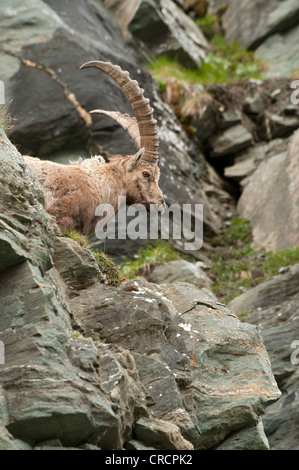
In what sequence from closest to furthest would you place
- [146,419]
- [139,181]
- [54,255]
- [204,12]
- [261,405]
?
[146,419] < [261,405] < [54,255] < [139,181] < [204,12]

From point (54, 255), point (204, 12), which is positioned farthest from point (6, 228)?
point (204, 12)

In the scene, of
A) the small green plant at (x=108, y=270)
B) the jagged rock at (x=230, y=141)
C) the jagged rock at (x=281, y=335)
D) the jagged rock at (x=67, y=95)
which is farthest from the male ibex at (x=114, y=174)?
the jagged rock at (x=230, y=141)

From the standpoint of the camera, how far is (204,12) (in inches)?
1040

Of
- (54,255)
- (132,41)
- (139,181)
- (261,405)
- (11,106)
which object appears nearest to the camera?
(261,405)

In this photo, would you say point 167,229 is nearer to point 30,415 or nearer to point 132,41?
point 132,41

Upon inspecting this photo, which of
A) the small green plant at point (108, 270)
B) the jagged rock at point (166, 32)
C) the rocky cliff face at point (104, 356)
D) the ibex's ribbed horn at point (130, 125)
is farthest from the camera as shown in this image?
the jagged rock at point (166, 32)

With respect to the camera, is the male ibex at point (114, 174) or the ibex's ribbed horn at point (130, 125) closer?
the male ibex at point (114, 174)

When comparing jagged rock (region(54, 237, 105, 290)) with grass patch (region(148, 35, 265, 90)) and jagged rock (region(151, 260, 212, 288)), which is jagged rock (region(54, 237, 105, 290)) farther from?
grass patch (region(148, 35, 265, 90))

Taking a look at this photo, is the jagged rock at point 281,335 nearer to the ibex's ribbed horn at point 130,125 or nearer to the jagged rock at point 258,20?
the ibex's ribbed horn at point 130,125

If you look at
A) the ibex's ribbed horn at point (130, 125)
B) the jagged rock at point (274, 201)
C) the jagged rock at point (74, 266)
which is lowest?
the jagged rock at point (274, 201)

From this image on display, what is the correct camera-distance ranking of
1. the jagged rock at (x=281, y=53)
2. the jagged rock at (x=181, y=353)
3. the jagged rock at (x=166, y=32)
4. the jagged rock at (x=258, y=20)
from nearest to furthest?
the jagged rock at (x=181, y=353)
the jagged rock at (x=166, y=32)
the jagged rock at (x=281, y=53)
the jagged rock at (x=258, y=20)

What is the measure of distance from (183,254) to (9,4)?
7.78 meters

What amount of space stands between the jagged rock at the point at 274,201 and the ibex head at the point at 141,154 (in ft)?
20.0

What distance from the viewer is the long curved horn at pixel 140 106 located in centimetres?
1094
